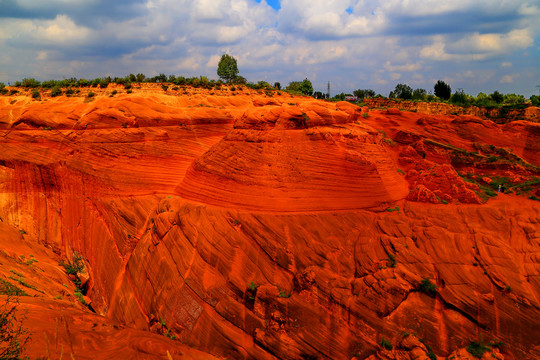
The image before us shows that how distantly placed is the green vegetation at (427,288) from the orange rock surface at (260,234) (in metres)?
0.05

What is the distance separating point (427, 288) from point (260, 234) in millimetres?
7013

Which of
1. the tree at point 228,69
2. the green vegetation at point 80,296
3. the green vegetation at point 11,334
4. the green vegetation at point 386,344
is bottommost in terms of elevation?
the green vegetation at point 80,296

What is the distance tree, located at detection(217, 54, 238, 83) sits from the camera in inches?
1584

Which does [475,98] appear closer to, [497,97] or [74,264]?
[497,97]

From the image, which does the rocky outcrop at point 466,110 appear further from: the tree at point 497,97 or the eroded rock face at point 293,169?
the eroded rock face at point 293,169

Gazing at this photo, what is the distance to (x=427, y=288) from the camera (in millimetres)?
10359

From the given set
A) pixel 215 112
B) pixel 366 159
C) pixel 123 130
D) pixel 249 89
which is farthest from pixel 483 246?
pixel 249 89

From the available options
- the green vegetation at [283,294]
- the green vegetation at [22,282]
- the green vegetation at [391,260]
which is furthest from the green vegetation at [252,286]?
the green vegetation at [22,282]

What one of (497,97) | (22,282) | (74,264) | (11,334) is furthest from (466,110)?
(22,282)

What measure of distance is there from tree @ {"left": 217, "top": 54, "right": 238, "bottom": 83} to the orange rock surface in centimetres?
2257

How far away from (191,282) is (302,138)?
29.0 feet

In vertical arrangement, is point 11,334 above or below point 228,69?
below

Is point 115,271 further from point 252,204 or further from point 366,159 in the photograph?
point 366,159

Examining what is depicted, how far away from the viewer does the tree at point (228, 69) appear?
132 ft
